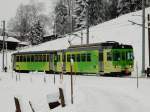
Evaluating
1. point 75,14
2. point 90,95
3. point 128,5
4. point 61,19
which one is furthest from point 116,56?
point 61,19

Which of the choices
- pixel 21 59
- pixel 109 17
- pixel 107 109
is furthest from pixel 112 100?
pixel 109 17

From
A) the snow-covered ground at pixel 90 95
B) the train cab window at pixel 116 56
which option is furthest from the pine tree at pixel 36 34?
the train cab window at pixel 116 56

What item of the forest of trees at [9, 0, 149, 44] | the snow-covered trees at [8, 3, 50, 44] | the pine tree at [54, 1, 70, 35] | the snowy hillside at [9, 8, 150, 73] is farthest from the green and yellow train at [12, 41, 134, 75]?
the snow-covered trees at [8, 3, 50, 44]

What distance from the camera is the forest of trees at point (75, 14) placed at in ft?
305

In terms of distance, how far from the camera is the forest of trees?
3661 inches

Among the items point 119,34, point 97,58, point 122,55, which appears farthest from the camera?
point 119,34

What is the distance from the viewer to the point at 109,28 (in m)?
78.7

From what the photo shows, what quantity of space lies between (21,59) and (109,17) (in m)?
54.0

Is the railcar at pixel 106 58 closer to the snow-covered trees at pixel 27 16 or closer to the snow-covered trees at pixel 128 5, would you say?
the snow-covered trees at pixel 128 5

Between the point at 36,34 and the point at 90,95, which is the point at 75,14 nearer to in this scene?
the point at 36,34

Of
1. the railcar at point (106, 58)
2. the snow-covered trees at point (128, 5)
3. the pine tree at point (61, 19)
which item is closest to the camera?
the railcar at point (106, 58)

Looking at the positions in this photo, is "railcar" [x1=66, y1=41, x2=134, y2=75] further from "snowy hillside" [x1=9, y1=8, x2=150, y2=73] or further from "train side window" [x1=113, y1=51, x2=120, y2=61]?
"snowy hillside" [x1=9, y1=8, x2=150, y2=73]

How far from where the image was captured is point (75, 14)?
99688 millimetres

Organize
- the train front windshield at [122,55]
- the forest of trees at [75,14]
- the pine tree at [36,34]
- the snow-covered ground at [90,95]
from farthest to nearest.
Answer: the pine tree at [36,34]
the forest of trees at [75,14]
the train front windshield at [122,55]
the snow-covered ground at [90,95]
